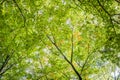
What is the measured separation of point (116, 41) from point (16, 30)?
7198 millimetres

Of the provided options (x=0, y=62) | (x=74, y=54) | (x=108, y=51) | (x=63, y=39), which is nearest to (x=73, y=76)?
(x=74, y=54)

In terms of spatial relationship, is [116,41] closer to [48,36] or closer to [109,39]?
[109,39]

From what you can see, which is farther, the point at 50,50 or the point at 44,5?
the point at 50,50

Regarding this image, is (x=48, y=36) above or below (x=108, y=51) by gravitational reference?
below

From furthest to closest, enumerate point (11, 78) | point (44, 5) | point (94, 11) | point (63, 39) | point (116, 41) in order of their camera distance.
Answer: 1. point (11, 78)
2. point (63, 39)
3. point (44, 5)
4. point (94, 11)
5. point (116, 41)

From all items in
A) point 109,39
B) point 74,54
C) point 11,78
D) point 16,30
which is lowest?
point 11,78

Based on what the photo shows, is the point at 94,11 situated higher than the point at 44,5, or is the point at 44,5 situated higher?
the point at 94,11

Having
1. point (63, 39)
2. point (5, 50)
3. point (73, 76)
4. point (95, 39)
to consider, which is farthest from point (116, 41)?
point (73, 76)

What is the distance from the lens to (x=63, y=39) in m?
18.1

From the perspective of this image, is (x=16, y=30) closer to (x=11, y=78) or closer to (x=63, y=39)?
(x=63, y=39)

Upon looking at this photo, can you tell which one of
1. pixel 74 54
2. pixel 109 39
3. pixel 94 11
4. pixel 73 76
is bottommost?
pixel 73 76

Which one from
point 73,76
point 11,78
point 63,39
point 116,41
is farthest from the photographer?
point 73,76

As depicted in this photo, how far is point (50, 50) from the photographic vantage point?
19.1 m

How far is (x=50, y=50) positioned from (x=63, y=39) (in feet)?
5.57
